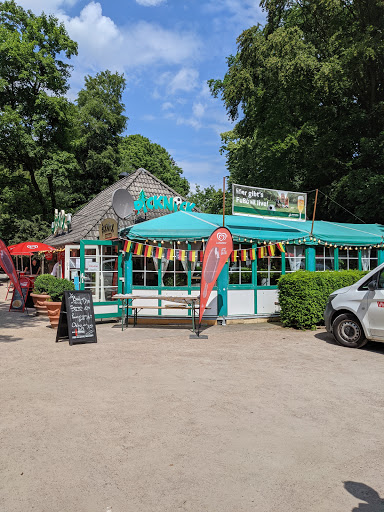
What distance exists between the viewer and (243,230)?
40.9ft

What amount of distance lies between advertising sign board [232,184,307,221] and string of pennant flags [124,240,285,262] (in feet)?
7.58

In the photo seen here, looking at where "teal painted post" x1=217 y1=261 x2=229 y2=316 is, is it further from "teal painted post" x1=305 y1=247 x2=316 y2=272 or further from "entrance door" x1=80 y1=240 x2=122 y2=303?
"teal painted post" x1=305 y1=247 x2=316 y2=272

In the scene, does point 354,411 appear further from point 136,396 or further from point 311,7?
point 311,7

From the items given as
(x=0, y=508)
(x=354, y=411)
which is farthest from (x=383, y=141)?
(x=0, y=508)

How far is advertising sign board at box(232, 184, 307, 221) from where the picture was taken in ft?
46.3

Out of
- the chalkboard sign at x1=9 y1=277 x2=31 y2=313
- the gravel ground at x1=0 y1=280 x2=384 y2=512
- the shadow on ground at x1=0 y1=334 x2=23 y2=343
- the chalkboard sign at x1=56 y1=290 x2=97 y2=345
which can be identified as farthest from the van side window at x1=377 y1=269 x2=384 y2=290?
the chalkboard sign at x1=9 y1=277 x2=31 y2=313

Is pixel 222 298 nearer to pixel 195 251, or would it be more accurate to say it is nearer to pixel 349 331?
pixel 195 251

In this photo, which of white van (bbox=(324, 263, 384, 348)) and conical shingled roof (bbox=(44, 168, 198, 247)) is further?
conical shingled roof (bbox=(44, 168, 198, 247))

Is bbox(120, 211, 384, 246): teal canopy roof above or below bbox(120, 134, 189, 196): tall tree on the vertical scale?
below

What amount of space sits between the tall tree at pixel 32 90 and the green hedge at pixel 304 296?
19.8 meters

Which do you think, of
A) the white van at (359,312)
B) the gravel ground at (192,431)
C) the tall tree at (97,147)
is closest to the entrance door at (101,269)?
the gravel ground at (192,431)

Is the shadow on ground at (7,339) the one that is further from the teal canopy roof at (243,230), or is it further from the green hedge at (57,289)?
the teal canopy roof at (243,230)

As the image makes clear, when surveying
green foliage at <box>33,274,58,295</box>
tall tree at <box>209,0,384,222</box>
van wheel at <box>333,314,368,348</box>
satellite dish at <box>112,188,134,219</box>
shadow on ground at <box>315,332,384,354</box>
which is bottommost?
shadow on ground at <box>315,332,384,354</box>

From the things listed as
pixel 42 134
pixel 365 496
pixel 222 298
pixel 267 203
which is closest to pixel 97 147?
pixel 42 134
